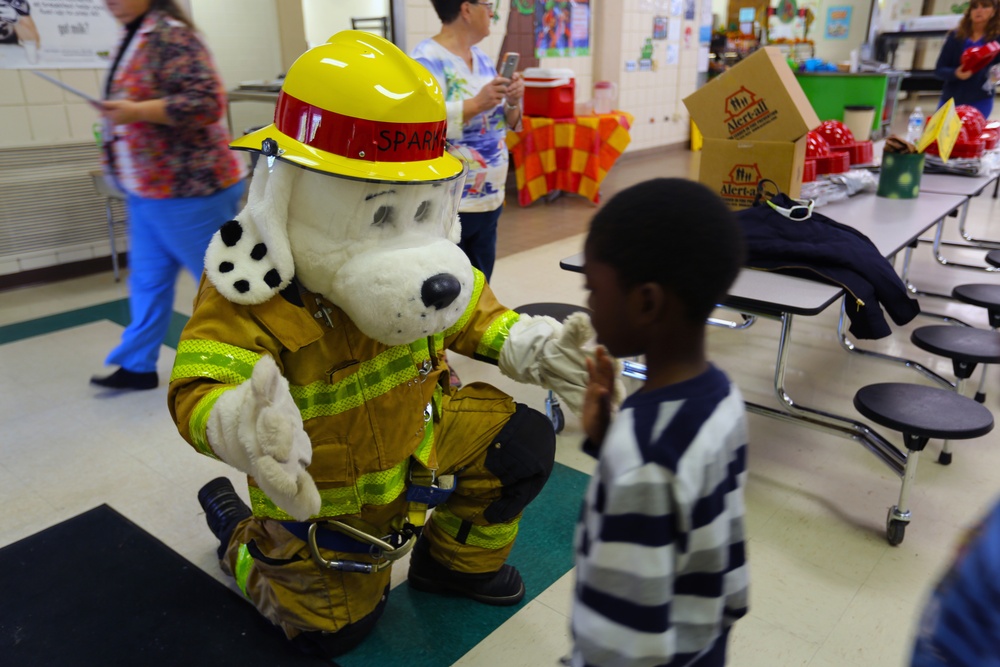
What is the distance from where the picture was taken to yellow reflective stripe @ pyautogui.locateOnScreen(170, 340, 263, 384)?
4.07ft

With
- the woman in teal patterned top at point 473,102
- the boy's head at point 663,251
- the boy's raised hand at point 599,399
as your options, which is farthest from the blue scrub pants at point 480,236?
the boy's head at point 663,251

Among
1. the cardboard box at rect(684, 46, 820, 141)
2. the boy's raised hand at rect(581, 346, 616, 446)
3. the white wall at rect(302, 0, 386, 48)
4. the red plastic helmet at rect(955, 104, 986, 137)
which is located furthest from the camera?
the white wall at rect(302, 0, 386, 48)

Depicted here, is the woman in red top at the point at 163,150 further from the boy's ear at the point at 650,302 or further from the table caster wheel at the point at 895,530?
the table caster wheel at the point at 895,530

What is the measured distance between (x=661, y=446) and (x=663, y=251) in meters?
0.21

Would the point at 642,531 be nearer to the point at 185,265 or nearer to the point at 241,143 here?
the point at 241,143

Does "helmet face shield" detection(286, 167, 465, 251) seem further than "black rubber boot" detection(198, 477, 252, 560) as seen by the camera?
No

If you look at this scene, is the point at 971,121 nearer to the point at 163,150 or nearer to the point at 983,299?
the point at 983,299

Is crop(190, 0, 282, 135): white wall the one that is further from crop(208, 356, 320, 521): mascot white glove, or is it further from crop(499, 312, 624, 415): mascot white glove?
crop(208, 356, 320, 521): mascot white glove

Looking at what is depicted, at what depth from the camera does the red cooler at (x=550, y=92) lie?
572 cm

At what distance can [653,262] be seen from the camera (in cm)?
81

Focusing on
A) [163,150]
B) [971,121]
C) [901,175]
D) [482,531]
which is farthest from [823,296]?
[971,121]

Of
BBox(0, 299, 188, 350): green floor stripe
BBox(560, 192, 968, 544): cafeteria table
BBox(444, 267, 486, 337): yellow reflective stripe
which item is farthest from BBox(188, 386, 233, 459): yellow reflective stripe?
BBox(0, 299, 188, 350): green floor stripe

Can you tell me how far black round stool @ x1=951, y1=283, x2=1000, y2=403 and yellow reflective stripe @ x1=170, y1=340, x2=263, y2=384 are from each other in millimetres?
2657

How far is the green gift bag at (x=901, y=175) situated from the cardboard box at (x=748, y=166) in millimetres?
568
